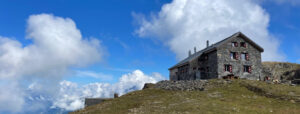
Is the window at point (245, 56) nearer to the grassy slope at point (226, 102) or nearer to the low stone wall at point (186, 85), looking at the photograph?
the grassy slope at point (226, 102)

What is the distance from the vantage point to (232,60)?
51.9 meters

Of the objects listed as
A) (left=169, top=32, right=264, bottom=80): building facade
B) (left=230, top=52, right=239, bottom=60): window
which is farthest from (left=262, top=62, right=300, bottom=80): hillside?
(left=230, top=52, right=239, bottom=60): window

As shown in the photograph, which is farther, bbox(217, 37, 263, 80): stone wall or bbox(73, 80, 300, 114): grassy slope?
bbox(217, 37, 263, 80): stone wall

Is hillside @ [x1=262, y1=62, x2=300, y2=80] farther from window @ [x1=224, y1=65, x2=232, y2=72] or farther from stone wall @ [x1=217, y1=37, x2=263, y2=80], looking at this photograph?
window @ [x1=224, y1=65, x2=232, y2=72]

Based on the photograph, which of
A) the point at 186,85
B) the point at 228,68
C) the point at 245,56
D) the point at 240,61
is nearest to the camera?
the point at 186,85

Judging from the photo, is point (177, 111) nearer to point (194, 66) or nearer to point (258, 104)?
point (258, 104)

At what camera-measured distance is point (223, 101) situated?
103 feet

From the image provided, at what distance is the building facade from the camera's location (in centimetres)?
5091

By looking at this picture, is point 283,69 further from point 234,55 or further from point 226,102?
point 226,102

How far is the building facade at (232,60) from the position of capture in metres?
50.9

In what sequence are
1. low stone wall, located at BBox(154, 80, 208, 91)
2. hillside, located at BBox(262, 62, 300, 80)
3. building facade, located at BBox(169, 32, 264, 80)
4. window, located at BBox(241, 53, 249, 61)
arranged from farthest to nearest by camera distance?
1. hillside, located at BBox(262, 62, 300, 80)
2. window, located at BBox(241, 53, 249, 61)
3. building facade, located at BBox(169, 32, 264, 80)
4. low stone wall, located at BBox(154, 80, 208, 91)

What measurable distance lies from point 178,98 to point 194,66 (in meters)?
23.3

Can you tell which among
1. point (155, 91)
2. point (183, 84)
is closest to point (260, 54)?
point (183, 84)

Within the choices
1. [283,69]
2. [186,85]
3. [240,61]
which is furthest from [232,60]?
[283,69]
